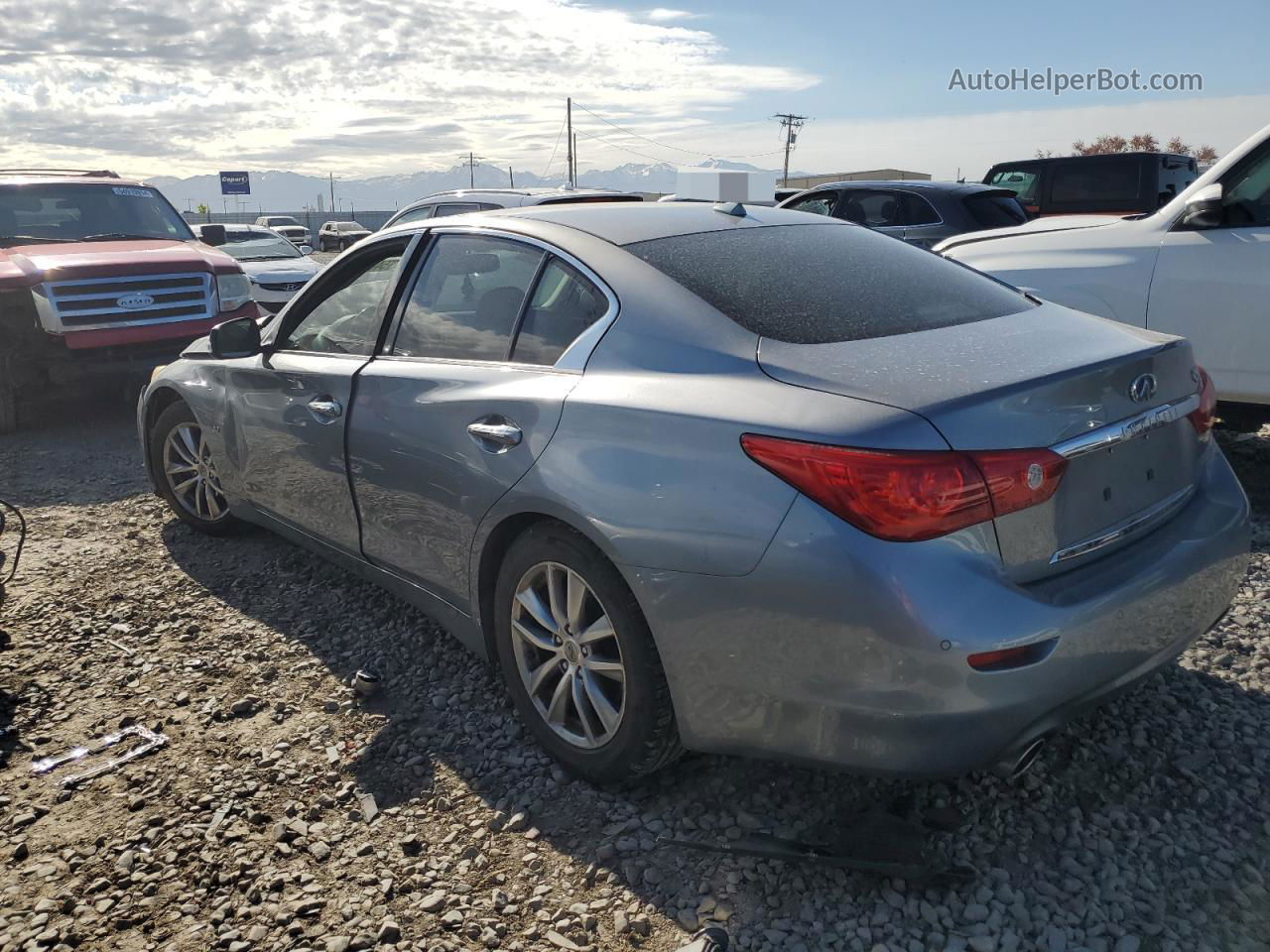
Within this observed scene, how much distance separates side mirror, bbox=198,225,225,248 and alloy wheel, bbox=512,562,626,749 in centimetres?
820

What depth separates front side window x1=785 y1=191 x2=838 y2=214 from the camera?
10531mm

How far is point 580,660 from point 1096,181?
40.5ft

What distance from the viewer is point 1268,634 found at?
3.67 metres

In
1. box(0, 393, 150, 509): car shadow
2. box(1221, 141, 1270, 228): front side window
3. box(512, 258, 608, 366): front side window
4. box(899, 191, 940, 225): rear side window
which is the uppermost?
box(1221, 141, 1270, 228): front side window

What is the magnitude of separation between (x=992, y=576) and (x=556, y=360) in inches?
54.1

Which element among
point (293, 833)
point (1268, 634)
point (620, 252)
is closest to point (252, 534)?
point (293, 833)

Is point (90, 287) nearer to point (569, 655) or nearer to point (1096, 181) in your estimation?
point (569, 655)

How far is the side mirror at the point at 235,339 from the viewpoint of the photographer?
4.32m

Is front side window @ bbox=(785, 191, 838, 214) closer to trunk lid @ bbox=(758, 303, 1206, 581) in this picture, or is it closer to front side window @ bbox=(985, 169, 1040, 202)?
front side window @ bbox=(985, 169, 1040, 202)

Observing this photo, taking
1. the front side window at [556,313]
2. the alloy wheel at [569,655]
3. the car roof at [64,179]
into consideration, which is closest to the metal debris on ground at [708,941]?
the alloy wheel at [569,655]

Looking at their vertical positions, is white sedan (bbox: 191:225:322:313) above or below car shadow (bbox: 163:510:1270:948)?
above

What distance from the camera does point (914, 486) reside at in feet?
6.96

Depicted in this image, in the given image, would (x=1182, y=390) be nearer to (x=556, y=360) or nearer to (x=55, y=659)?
(x=556, y=360)

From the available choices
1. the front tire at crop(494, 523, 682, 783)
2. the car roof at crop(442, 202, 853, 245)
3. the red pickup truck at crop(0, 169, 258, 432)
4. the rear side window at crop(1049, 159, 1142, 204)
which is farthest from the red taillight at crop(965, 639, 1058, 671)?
the rear side window at crop(1049, 159, 1142, 204)
